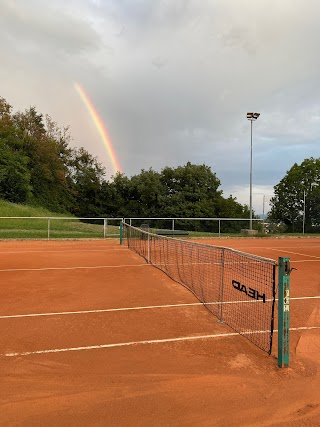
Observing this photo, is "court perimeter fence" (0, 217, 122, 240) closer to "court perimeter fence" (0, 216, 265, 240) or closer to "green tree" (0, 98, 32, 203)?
"court perimeter fence" (0, 216, 265, 240)

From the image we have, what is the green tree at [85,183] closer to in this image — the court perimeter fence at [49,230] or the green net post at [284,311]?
the court perimeter fence at [49,230]

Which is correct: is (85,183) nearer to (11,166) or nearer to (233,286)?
(11,166)

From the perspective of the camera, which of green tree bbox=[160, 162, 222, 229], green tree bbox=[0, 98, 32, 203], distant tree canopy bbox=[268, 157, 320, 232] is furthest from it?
green tree bbox=[160, 162, 222, 229]

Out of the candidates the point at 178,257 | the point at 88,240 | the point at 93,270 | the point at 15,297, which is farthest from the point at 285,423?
Answer: the point at 88,240

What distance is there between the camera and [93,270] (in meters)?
11.4

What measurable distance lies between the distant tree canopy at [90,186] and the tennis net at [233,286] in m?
34.9

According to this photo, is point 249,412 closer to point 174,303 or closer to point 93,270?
point 174,303

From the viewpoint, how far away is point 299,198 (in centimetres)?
4281

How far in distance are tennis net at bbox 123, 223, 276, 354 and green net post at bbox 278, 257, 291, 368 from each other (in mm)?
242

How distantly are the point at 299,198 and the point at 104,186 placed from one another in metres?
28.8

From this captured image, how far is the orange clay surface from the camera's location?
3.16 m

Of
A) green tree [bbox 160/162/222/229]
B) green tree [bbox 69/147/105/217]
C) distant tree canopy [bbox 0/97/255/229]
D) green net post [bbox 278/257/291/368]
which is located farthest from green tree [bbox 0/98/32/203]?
green net post [bbox 278/257/291/368]

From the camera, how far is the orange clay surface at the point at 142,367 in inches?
124

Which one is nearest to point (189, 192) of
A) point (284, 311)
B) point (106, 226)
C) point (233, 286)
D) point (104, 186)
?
point (104, 186)
